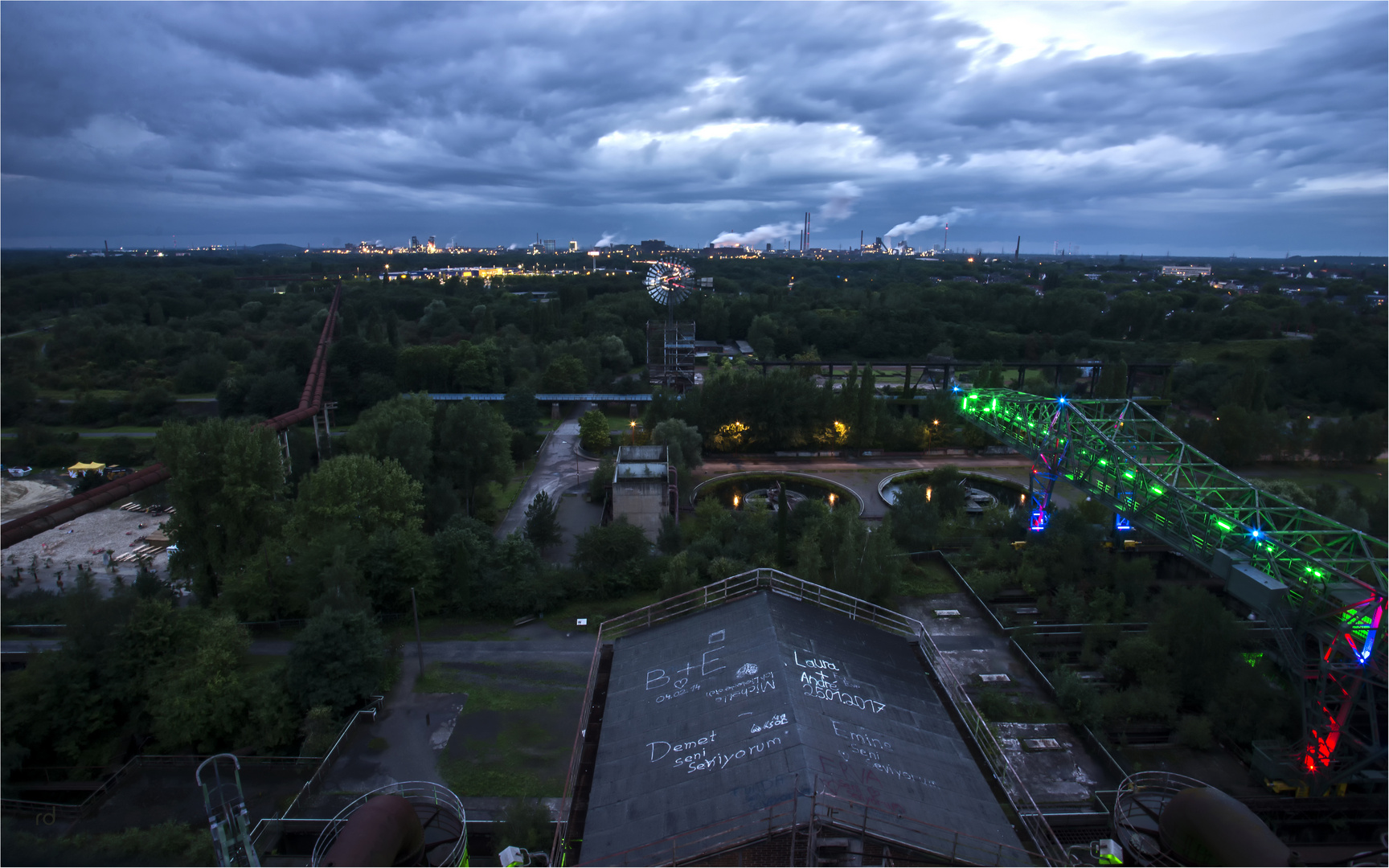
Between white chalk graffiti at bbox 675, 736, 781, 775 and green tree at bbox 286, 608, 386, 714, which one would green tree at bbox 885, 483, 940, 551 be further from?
green tree at bbox 286, 608, 386, 714

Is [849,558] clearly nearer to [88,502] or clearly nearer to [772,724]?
[772,724]

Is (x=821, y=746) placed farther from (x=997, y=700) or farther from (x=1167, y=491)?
(x=1167, y=491)

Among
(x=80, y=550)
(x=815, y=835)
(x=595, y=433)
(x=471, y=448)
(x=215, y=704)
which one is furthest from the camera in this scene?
(x=595, y=433)

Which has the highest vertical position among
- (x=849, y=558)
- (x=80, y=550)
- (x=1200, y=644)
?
(x=849, y=558)

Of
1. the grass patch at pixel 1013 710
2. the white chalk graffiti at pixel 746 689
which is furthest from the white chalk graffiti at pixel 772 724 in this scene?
the grass patch at pixel 1013 710

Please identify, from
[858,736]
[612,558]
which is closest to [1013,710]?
[858,736]
